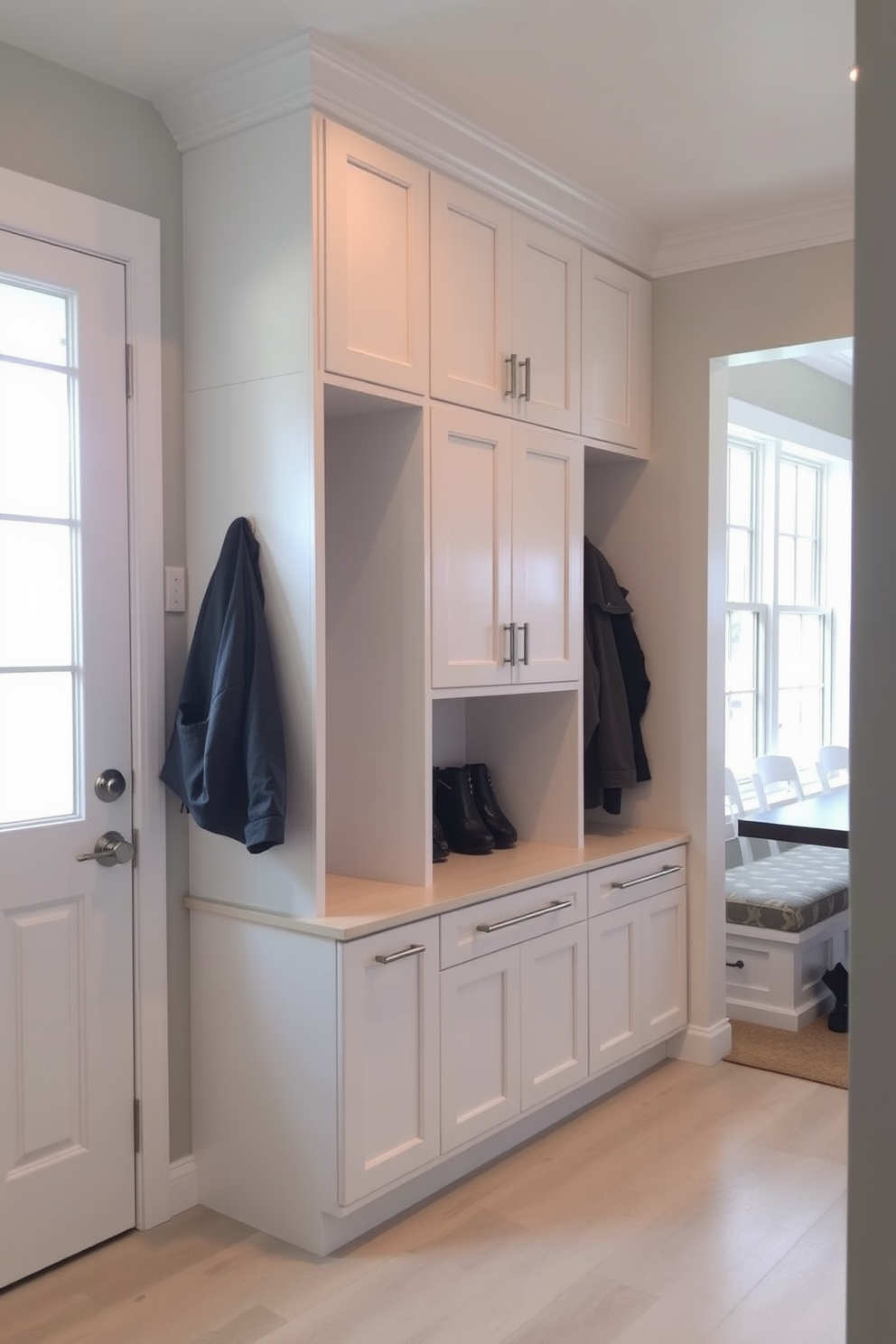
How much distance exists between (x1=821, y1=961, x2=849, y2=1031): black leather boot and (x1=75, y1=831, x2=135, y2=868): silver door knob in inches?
103

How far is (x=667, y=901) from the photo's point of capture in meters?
3.61

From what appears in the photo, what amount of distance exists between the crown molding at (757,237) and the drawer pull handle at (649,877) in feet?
6.41

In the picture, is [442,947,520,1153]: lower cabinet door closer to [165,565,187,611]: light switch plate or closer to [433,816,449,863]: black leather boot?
[433,816,449,863]: black leather boot

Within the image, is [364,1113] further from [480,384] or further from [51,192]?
[51,192]

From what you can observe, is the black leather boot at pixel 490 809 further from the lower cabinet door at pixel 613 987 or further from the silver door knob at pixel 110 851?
the silver door knob at pixel 110 851

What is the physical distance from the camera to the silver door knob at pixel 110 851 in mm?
2537

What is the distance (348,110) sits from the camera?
8.27ft

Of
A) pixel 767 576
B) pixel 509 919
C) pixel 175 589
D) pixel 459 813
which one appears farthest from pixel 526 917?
pixel 767 576

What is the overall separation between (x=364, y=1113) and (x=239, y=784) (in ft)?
2.59

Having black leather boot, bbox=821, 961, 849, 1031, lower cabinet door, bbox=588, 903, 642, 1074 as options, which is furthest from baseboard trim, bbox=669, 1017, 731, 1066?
black leather boot, bbox=821, 961, 849, 1031

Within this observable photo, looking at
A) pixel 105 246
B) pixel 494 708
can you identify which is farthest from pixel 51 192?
pixel 494 708

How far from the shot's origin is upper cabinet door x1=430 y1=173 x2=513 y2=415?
2814 millimetres

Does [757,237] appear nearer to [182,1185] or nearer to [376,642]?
[376,642]

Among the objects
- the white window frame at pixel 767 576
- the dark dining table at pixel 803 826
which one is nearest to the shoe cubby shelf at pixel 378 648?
the dark dining table at pixel 803 826
